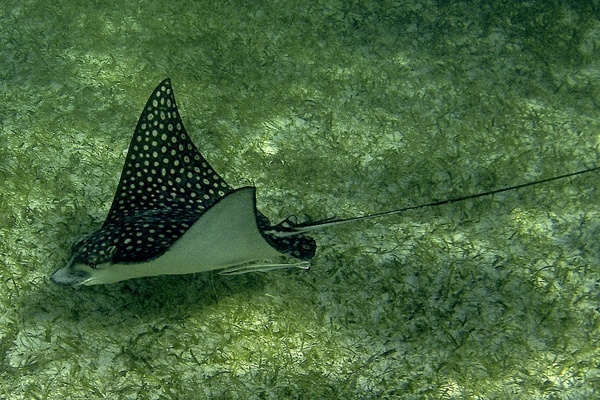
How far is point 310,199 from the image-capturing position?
12.3 feet

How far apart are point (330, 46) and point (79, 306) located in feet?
11.8

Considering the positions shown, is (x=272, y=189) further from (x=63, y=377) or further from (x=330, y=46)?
(x=330, y=46)

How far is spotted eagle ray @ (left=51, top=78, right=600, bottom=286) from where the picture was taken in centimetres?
232

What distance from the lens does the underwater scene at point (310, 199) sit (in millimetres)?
2676

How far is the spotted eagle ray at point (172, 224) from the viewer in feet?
7.61

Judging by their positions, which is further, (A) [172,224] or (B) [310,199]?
(B) [310,199]

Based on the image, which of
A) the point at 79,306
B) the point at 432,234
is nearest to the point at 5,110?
the point at 79,306

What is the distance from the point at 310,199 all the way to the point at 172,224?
1.31 m

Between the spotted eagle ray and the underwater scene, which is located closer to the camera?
the spotted eagle ray

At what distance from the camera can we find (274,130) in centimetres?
427

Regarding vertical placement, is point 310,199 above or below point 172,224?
below

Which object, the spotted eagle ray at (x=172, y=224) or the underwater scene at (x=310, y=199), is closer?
the spotted eagle ray at (x=172, y=224)

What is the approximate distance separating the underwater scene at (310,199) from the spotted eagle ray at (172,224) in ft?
0.06

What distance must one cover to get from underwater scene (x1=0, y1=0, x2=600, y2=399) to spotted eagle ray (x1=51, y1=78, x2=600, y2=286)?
0.06 feet
